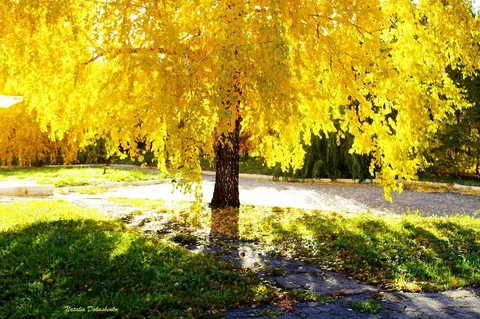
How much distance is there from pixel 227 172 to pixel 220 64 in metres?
5.19

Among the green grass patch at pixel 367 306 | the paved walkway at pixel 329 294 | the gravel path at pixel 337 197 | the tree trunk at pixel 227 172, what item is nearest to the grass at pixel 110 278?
the paved walkway at pixel 329 294

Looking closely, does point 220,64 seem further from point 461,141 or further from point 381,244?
point 461,141

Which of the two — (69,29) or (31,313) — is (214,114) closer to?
(31,313)

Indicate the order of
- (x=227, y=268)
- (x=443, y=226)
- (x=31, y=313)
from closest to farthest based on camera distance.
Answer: (x=31, y=313) < (x=227, y=268) < (x=443, y=226)

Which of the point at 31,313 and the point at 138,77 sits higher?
the point at 138,77

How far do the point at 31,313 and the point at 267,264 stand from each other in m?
3.22

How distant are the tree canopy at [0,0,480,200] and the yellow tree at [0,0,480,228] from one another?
0.07ft

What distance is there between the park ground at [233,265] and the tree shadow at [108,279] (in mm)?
13

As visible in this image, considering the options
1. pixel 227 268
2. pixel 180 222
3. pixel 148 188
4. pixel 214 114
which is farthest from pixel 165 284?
pixel 148 188

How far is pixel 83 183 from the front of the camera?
1809 cm

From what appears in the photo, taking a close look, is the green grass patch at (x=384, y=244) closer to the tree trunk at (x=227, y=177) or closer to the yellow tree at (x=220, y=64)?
the tree trunk at (x=227, y=177)

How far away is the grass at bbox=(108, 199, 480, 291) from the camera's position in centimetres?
628

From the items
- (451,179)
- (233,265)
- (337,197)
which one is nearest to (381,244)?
(233,265)

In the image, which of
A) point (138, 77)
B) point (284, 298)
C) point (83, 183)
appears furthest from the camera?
point (83, 183)
